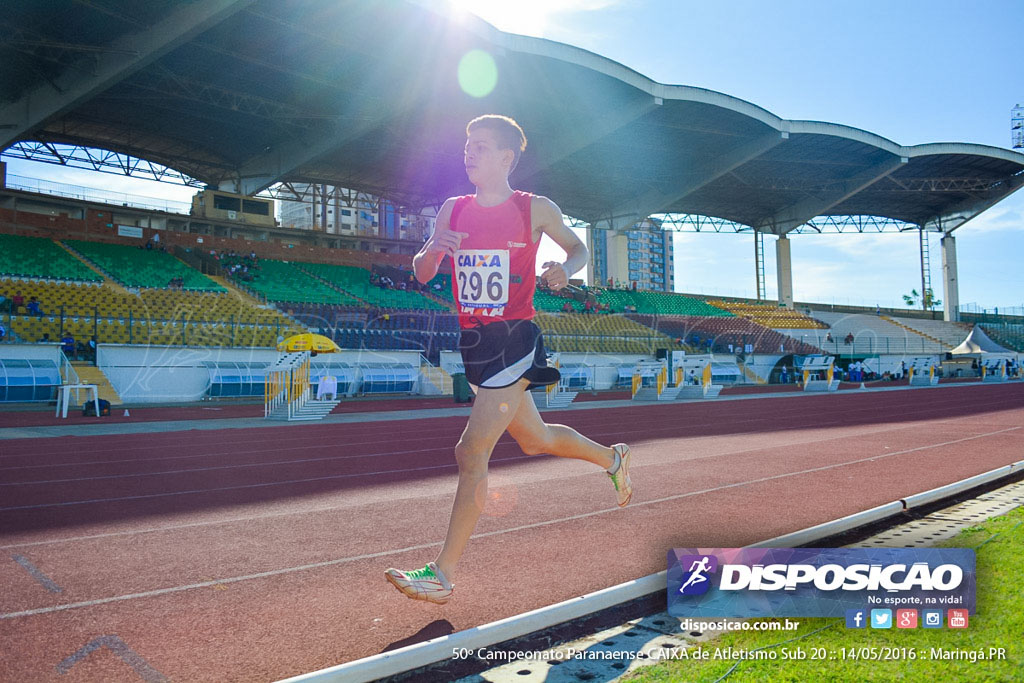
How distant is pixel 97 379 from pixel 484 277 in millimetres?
21897

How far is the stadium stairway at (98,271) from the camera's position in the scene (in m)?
27.1

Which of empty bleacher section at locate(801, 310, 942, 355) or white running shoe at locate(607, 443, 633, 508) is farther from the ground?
empty bleacher section at locate(801, 310, 942, 355)

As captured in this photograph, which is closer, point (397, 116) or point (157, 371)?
point (157, 371)

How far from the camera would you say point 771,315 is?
53094 millimetres

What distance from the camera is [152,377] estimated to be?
2252cm

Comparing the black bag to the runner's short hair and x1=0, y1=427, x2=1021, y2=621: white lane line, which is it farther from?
the runner's short hair

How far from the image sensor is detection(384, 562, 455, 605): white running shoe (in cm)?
311

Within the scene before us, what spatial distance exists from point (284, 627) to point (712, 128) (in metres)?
37.8

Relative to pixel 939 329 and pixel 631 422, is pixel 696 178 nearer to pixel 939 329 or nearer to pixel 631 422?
pixel 631 422

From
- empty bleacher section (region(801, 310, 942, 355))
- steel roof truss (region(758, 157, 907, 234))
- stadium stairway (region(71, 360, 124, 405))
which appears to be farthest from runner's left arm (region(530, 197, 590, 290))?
empty bleacher section (region(801, 310, 942, 355))

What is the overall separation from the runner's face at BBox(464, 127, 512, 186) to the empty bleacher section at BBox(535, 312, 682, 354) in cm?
2801

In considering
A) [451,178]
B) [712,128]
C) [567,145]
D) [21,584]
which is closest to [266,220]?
[451,178]

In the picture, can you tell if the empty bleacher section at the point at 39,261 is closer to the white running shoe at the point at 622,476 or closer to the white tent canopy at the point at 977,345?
the white running shoe at the point at 622,476

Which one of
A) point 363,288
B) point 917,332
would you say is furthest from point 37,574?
point 917,332
